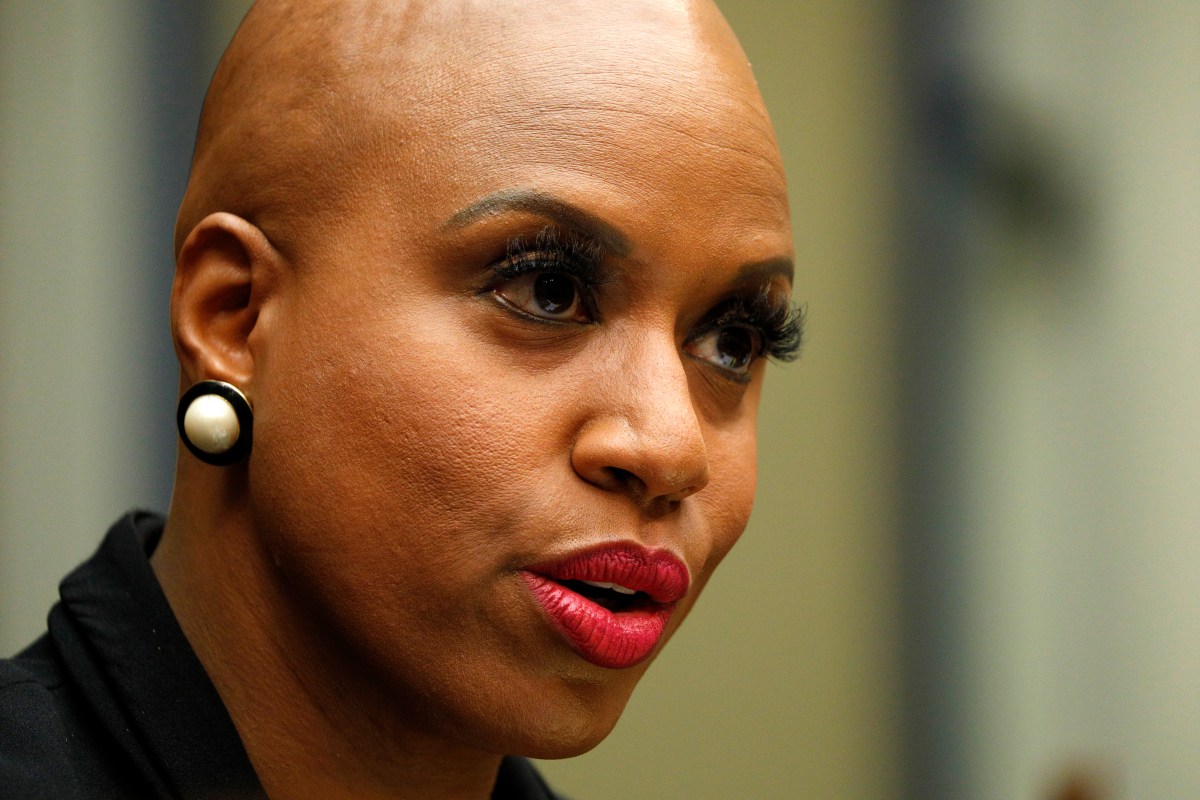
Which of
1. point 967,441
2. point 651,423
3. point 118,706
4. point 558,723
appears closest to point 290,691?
point 118,706

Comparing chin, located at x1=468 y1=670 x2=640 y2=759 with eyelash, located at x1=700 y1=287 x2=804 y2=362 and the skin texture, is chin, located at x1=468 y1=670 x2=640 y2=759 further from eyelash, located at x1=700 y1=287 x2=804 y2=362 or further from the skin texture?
eyelash, located at x1=700 y1=287 x2=804 y2=362

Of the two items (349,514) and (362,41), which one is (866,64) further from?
(349,514)

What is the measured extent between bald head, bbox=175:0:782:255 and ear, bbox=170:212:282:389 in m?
0.03

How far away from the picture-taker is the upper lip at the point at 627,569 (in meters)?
1.44

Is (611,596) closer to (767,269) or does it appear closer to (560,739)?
(560,739)

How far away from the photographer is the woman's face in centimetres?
144

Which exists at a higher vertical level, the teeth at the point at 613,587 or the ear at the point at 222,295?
the ear at the point at 222,295

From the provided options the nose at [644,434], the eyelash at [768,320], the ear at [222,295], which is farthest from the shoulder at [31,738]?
the eyelash at [768,320]

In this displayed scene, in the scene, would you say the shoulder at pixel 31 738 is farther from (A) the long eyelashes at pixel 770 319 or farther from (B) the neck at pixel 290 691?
(A) the long eyelashes at pixel 770 319

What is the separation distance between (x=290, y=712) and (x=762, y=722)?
2430 millimetres

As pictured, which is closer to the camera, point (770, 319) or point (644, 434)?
point (644, 434)

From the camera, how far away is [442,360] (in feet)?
4.75

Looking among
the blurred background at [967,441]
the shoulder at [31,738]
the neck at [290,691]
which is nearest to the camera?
the shoulder at [31,738]

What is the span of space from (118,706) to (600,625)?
577 mm
